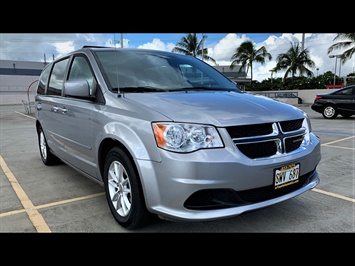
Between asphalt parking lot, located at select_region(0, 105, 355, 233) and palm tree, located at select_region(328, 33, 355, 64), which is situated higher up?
palm tree, located at select_region(328, 33, 355, 64)

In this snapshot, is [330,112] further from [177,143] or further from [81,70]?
[177,143]

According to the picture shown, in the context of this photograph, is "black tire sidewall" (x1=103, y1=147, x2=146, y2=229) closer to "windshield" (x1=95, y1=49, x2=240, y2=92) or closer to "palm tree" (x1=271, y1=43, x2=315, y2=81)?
"windshield" (x1=95, y1=49, x2=240, y2=92)

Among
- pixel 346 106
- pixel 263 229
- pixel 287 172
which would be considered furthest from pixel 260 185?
pixel 346 106

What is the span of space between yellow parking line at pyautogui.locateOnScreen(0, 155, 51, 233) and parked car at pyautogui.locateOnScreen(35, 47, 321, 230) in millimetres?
680

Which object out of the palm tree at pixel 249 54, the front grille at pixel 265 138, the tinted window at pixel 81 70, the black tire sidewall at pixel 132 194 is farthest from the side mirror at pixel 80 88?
the palm tree at pixel 249 54

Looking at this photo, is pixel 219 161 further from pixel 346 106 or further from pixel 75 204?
pixel 346 106

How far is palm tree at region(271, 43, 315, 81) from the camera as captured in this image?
107ft

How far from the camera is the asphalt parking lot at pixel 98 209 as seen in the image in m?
2.85

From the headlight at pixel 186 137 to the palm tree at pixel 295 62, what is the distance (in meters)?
34.0

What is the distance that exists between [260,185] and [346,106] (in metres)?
11.4

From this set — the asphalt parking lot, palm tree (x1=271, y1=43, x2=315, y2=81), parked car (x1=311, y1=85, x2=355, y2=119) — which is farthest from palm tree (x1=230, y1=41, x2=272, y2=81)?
the asphalt parking lot

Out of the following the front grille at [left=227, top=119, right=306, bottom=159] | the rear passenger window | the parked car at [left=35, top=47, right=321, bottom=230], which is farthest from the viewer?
the rear passenger window
